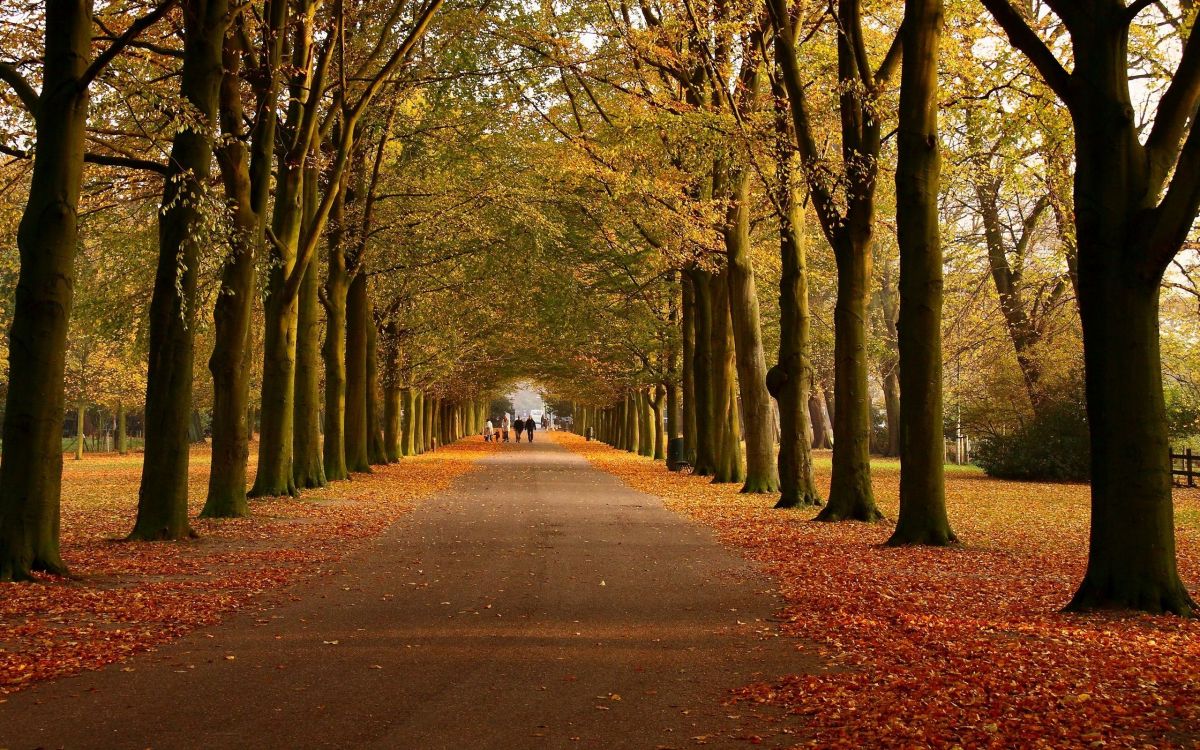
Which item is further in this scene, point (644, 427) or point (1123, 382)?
point (644, 427)

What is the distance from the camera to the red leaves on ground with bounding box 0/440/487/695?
762 cm

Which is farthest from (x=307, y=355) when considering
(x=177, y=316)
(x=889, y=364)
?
(x=889, y=364)

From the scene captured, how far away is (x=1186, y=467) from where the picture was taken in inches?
1175

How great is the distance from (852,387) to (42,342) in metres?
10.9

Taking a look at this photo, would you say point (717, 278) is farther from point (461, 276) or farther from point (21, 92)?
point (21, 92)

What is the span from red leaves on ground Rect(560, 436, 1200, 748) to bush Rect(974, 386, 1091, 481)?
16993 mm

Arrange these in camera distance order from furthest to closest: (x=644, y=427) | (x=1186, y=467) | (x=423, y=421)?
(x=423, y=421)
(x=644, y=427)
(x=1186, y=467)

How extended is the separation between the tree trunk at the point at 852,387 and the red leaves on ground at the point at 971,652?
78.6 inches

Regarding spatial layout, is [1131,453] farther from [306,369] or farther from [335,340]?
[335,340]

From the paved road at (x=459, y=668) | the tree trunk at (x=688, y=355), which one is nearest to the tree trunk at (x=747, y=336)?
the tree trunk at (x=688, y=355)

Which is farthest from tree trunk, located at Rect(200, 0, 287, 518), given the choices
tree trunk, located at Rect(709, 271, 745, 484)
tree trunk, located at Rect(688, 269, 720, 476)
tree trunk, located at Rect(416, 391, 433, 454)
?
tree trunk, located at Rect(416, 391, 433, 454)

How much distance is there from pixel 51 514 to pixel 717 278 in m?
20.7

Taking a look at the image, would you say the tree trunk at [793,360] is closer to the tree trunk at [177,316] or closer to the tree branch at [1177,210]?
the tree trunk at [177,316]

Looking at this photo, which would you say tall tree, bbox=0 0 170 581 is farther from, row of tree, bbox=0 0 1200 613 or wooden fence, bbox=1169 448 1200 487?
wooden fence, bbox=1169 448 1200 487
